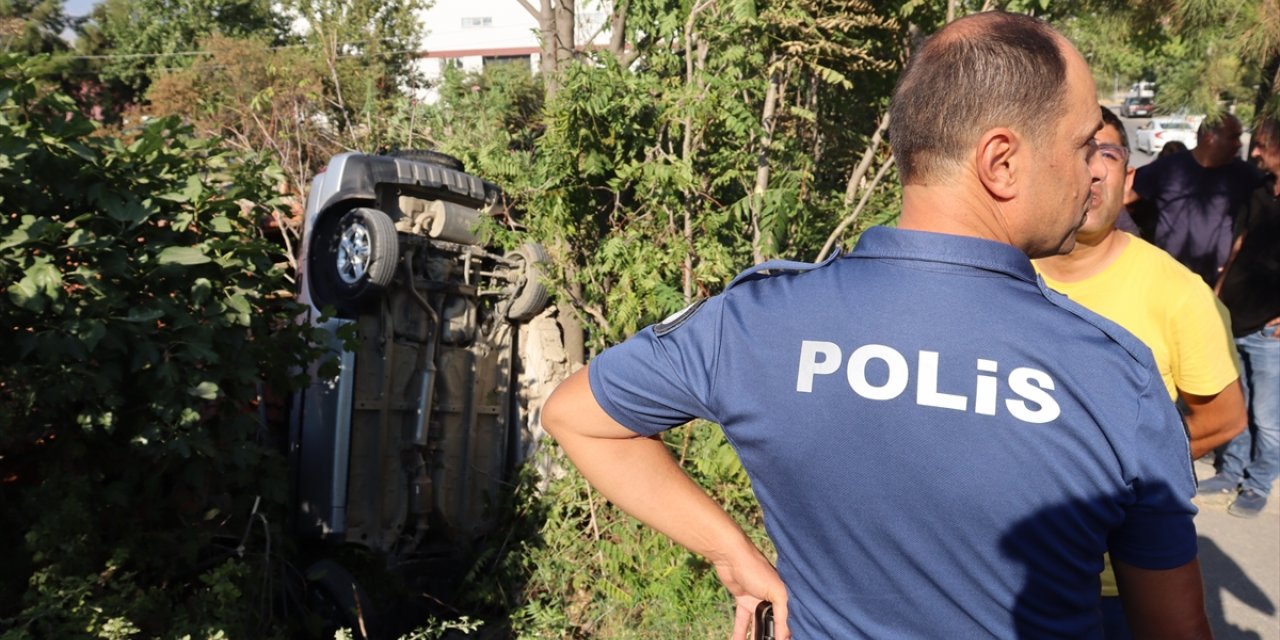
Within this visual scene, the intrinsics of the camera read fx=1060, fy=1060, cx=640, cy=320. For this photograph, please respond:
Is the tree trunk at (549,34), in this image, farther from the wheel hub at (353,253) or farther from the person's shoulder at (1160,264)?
the person's shoulder at (1160,264)

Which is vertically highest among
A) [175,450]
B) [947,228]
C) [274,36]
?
[274,36]

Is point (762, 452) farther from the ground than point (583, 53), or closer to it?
closer to it

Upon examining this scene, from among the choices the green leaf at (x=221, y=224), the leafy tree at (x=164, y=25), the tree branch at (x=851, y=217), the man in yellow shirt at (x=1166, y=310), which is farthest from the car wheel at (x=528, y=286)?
the leafy tree at (x=164, y=25)

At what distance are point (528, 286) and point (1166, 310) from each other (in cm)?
416

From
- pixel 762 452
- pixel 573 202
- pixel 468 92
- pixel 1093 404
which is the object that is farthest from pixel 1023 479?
pixel 468 92

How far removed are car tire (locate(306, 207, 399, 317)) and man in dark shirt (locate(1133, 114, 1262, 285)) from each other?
4909 mm

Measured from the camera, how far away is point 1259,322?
6125mm

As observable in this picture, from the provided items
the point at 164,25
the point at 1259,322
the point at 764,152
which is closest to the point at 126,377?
the point at 764,152

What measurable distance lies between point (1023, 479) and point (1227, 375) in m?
1.62

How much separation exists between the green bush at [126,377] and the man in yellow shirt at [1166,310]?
10.4 ft

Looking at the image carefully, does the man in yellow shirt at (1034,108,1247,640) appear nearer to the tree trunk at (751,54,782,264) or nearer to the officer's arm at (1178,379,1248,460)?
the officer's arm at (1178,379,1248,460)

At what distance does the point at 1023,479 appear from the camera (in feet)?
4.83

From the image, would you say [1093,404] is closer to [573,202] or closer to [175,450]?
[175,450]

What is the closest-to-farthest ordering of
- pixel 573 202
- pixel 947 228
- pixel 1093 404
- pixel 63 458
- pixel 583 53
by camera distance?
1. pixel 1093 404
2. pixel 947 228
3. pixel 63 458
4. pixel 573 202
5. pixel 583 53
